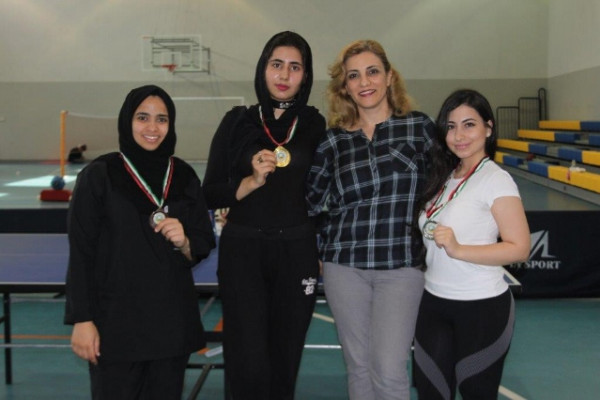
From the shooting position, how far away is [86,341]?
2.25m

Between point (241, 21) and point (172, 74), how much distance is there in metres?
2.44

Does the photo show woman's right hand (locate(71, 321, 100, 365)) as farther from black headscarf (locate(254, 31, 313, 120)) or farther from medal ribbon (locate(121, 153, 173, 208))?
black headscarf (locate(254, 31, 313, 120))

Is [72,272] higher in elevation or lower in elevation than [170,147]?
lower

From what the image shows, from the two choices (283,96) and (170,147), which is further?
A: (283,96)

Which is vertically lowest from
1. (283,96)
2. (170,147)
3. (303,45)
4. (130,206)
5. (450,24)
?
(130,206)

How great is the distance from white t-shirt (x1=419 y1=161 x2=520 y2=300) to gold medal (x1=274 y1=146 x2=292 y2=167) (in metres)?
0.64

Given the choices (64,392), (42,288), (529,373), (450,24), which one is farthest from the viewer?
(450,24)

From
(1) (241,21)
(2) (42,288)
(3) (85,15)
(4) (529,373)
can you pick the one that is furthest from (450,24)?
(2) (42,288)

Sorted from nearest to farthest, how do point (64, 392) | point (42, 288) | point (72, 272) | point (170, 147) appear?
1. point (72, 272)
2. point (170, 147)
3. point (42, 288)
4. point (64, 392)

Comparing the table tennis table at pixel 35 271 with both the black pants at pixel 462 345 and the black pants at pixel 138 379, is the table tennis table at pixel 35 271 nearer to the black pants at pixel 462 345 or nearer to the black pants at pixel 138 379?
the black pants at pixel 138 379

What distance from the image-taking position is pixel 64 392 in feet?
13.0

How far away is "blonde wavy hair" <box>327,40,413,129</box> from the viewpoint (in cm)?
269

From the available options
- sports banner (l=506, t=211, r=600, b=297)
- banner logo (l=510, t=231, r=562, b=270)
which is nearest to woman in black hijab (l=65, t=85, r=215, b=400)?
Answer: sports banner (l=506, t=211, r=600, b=297)

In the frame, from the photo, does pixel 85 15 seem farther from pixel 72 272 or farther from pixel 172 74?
pixel 72 272
